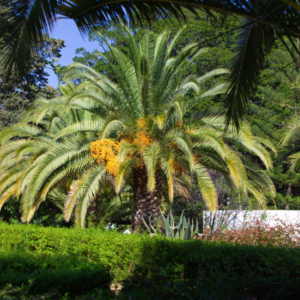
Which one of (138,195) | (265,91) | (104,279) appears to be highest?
(265,91)

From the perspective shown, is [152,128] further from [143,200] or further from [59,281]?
[59,281]

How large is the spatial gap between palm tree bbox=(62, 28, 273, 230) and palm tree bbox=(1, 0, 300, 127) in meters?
4.53

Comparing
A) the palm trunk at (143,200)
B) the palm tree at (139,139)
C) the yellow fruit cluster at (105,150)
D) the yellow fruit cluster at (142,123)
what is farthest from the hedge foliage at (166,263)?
the yellow fruit cluster at (142,123)

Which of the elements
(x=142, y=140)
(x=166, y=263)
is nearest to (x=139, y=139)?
(x=142, y=140)

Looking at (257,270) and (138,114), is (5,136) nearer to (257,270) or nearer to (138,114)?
(138,114)

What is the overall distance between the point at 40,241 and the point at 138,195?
3.00 metres

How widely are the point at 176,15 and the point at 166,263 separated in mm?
4457

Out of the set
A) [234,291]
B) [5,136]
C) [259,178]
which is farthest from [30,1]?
[5,136]

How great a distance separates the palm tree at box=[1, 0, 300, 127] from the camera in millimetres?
3512

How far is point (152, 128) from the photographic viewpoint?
10.1m

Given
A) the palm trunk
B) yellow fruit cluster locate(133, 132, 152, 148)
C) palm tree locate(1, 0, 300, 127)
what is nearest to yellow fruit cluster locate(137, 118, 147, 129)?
yellow fruit cluster locate(133, 132, 152, 148)

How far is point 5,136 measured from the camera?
13.1 meters

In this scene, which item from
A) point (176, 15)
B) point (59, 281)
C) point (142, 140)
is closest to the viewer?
point (176, 15)

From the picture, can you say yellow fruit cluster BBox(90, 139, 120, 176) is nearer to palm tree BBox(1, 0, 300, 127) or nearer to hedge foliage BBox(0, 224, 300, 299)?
hedge foliage BBox(0, 224, 300, 299)
